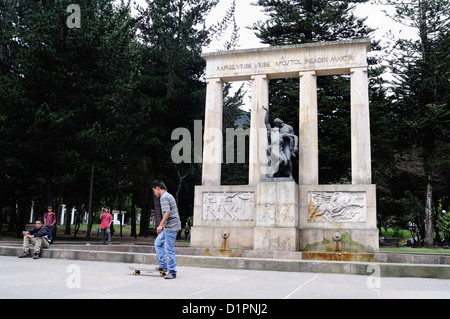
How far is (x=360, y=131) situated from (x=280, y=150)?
3020mm

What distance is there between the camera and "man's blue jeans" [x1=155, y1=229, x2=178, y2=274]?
23.7 feet

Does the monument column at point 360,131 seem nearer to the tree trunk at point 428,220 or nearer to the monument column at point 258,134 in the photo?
the monument column at point 258,134

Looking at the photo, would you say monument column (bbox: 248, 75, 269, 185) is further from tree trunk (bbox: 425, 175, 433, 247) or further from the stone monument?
tree trunk (bbox: 425, 175, 433, 247)

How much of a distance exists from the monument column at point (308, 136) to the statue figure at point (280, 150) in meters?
0.90

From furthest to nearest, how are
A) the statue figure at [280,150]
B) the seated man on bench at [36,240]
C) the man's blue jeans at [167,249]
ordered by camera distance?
the statue figure at [280,150] < the seated man on bench at [36,240] < the man's blue jeans at [167,249]

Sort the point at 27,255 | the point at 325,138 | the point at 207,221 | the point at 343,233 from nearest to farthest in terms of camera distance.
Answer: the point at 27,255 < the point at 343,233 < the point at 207,221 < the point at 325,138

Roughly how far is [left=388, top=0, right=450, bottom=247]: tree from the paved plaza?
23.8 metres

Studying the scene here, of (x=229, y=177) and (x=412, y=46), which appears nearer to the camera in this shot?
(x=229, y=177)

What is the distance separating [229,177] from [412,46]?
1706 centimetres

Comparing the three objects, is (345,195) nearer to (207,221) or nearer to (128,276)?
(207,221)

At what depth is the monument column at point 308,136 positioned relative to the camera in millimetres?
15391

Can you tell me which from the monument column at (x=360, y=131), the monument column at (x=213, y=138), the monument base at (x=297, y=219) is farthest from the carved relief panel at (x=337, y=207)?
the monument column at (x=213, y=138)

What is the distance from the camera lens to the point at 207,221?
51.8ft
